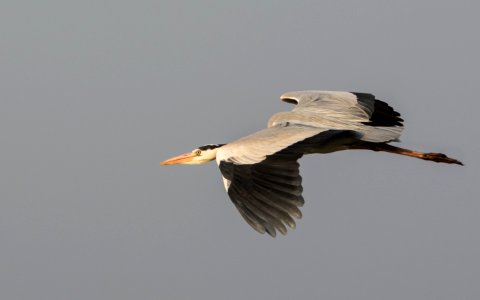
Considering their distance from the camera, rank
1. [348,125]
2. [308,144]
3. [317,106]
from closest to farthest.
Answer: [308,144] < [348,125] < [317,106]

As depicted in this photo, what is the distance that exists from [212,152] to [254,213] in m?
2.66

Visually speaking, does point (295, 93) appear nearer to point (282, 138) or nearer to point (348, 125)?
point (348, 125)

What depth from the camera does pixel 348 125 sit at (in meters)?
13.7

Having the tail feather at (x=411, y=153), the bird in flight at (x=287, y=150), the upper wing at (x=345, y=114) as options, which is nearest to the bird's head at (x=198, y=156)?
the bird in flight at (x=287, y=150)

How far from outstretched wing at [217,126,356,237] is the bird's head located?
1.82 meters

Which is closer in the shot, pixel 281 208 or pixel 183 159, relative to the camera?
pixel 281 208

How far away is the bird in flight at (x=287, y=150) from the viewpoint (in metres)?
11.5

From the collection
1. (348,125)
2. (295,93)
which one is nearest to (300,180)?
(348,125)

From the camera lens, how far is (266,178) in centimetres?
1168

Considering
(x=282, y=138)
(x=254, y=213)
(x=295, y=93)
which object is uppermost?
(x=295, y=93)

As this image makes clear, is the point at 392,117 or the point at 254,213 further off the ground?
the point at 392,117

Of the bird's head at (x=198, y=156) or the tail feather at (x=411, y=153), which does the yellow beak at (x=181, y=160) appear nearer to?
the bird's head at (x=198, y=156)

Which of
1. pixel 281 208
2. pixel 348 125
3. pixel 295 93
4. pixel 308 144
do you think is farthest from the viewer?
pixel 295 93

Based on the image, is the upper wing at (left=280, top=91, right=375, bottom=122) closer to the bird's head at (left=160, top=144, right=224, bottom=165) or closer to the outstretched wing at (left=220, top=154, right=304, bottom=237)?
the bird's head at (left=160, top=144, right=224, bottom=165)
